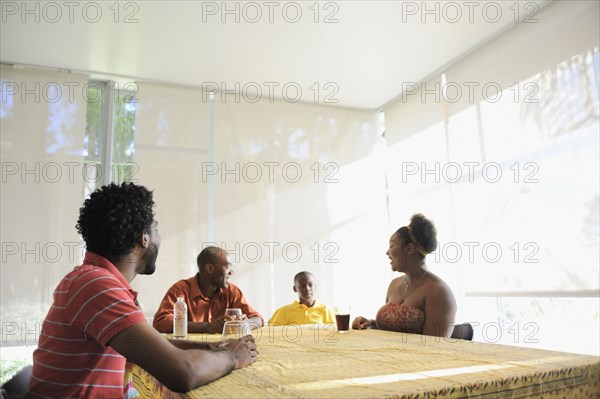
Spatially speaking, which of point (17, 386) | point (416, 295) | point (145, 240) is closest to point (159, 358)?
point (17, 386)

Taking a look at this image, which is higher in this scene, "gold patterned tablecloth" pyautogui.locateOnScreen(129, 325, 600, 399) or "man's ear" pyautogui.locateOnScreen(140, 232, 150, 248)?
"man's ear" pyautogui.locateOnScreen(140, 232, 150, 248)

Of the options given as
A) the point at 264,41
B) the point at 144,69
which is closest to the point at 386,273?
the point at 264,41

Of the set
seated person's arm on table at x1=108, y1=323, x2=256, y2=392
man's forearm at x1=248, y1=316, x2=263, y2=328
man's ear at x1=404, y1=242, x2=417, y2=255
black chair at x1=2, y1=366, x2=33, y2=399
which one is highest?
man's ear at x1=404, y1=242, x2=417, y2=255

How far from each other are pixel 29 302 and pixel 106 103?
188 centimetres

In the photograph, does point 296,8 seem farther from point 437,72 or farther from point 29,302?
point 29,302

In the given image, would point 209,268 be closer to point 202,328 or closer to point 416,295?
point 202,328

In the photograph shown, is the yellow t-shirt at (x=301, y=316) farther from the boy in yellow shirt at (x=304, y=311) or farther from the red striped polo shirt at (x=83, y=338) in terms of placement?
the red striped polo shirt at (x=83, y=338)

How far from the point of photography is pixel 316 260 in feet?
16.6

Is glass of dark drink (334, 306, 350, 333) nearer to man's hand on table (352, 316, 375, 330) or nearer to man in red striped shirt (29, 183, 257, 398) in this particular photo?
man's hand on table (352, 316, 375, 330)

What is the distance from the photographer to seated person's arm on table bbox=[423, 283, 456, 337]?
2.28 m

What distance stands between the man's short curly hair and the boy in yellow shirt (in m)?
2.13

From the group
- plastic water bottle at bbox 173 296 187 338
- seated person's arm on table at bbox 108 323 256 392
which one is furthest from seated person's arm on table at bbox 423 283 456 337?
seated person's arm on table at bbox 108 323 256 392

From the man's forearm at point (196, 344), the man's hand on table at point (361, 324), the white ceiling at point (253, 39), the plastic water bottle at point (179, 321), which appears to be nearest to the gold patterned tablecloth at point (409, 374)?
the man's forearm at point (196, 344)

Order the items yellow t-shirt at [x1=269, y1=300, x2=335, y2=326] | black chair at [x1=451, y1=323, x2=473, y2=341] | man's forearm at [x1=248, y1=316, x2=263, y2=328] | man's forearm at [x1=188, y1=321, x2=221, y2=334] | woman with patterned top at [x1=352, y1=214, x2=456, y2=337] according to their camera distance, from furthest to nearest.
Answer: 1. yellow t-shirt at [x1=269, y1=300, x2=335, y2=326]
2. man's forearm at [x1=248, y1=316, x2=263, y2=328]
3. man's forearm at [x1=188, y1=321, x2=221, y2=334]
4. woman with patterned top at [x1=352, y1=214, x2=456, y2=337]
5. black chair at [x1=451, y1=323, x2=473, y2=341]
